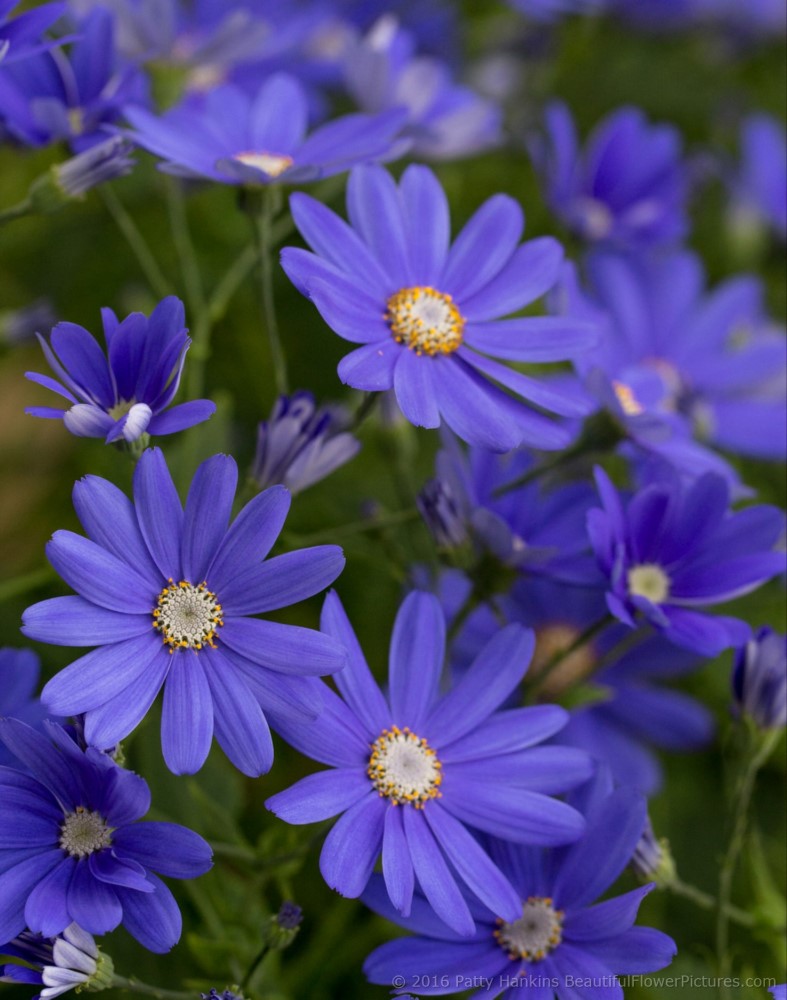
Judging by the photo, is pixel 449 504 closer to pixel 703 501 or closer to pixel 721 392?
pixel 703 501

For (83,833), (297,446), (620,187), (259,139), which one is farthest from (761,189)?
(83,833)

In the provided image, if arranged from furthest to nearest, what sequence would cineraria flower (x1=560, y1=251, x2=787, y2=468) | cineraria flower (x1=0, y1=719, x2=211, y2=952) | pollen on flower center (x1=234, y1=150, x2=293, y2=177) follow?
cineraria flower (x1=560, y1=251, x2=787, y2=468), pollen on flower center (x1=234, y1=150, x2=293, y2=177), cineraria flower (x1=0, y1=719, x2=211, y2=952)

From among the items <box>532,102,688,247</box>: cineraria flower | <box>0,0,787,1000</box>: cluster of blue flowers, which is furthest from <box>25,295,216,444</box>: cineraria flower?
<box>532,102,688,247</box>: cineraria flower

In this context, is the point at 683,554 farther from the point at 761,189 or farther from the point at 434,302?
the point at 761,189

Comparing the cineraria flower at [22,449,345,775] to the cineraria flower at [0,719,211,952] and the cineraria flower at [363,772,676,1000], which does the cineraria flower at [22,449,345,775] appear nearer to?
the cineraria flower at [0,719,211,952]

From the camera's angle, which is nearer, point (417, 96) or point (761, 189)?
point (417, 96)
